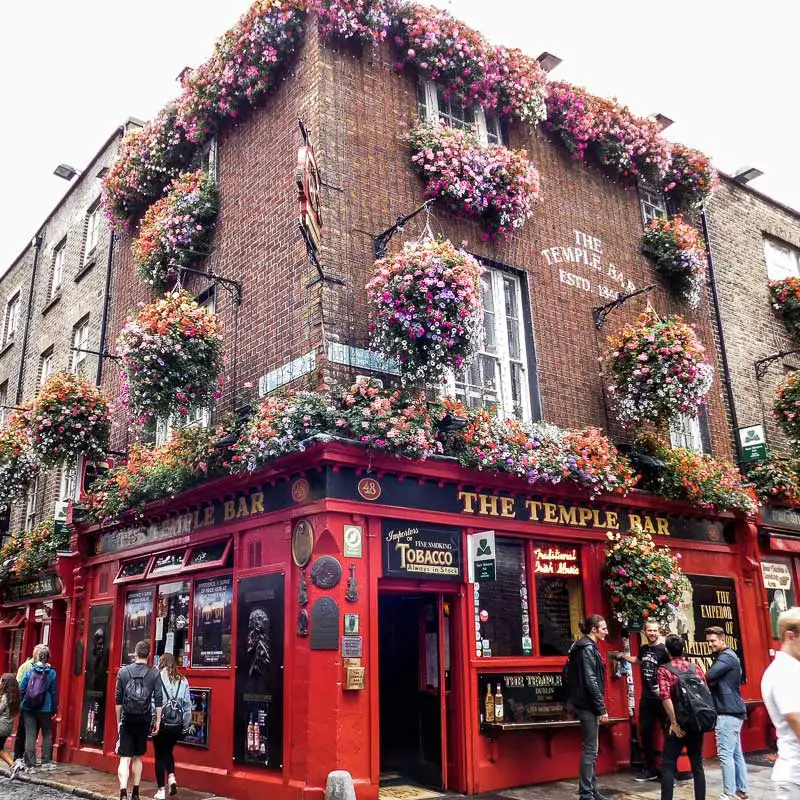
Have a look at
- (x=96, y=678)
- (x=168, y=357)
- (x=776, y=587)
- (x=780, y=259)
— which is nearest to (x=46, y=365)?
(x=96, y=678)

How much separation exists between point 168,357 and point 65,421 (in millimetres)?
3461

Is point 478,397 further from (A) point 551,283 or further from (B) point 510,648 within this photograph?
(B) point 510,648

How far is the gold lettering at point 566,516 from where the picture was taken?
1098cm

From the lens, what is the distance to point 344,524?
8812 millimetres

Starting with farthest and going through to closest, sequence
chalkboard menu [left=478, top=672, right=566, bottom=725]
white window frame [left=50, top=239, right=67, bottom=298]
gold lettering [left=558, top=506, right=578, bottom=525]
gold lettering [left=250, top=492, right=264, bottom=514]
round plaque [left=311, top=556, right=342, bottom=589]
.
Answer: white window frame [left=50, top=239, right=67, bottom=298] < gold lettering [left=558, top=506, right=578, bottom=525] < gold lettering [left=250, top=492, right=264, bottom=514] < chalkboard menu [left=478, top=672, right=566, bottom=725] < round plaque [left=311, top=556, right=342, bottom=589]

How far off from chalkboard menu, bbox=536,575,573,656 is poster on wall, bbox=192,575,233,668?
397cm

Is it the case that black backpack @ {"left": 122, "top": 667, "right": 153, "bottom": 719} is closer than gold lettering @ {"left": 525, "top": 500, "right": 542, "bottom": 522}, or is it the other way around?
black backpack @ {"left": 122, "top": 667, "right": 153, "bottom": 719}

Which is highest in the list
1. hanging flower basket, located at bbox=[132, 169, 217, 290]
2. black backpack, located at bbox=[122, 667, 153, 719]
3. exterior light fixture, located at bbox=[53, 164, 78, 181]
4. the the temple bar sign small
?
exterior light fixture, located at bbox=[53, 164, 78, 181]

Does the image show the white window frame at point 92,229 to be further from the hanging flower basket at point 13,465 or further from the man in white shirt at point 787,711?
the man in white shirt at point 787,711

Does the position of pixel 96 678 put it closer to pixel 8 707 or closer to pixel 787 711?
pixel 8 707

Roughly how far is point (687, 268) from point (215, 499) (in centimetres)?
883


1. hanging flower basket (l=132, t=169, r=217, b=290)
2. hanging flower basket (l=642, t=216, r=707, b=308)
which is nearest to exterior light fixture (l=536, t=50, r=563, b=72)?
hanging flower basket (l=642, t=216, r=707, b=308)

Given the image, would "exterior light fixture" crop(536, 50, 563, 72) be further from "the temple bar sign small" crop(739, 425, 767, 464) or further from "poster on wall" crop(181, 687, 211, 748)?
"poster on wall" crop(181, 687, 211, 748)

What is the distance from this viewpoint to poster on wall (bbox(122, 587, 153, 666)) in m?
12.0
